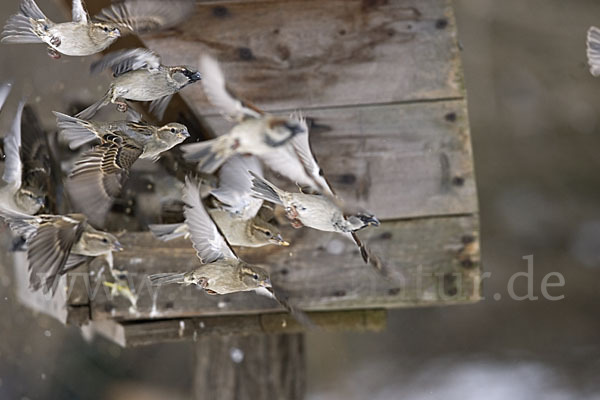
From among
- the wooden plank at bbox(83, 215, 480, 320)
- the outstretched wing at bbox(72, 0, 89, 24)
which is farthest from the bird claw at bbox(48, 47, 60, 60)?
the wooden plank at bbox(83, 215, 480, 320)

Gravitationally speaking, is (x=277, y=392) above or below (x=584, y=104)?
below

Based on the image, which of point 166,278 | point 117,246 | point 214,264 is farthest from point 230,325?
point 214,264

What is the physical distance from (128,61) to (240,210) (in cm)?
57

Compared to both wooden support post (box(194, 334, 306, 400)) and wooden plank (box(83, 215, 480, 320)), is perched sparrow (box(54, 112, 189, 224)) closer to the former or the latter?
wooden plank (box(83, 215, 480, 320))

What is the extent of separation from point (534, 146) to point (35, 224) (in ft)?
15.9

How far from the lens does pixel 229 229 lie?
281 cm

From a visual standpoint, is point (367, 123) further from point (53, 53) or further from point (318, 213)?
point (53, 53)

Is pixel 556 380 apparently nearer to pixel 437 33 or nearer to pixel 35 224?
pixel 437 33

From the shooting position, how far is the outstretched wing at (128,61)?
8.27 feet

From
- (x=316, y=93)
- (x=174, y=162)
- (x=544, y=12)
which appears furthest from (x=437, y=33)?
(x=544, y=12)

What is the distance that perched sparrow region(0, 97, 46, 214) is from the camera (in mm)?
2920

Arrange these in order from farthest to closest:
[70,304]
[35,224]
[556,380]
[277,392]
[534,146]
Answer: [534,146], [556,380], [277,392], [70,304], [35,224]

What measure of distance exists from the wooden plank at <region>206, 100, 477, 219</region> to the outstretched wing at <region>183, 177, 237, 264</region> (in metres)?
0.65

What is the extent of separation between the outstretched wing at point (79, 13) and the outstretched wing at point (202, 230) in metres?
0.51
